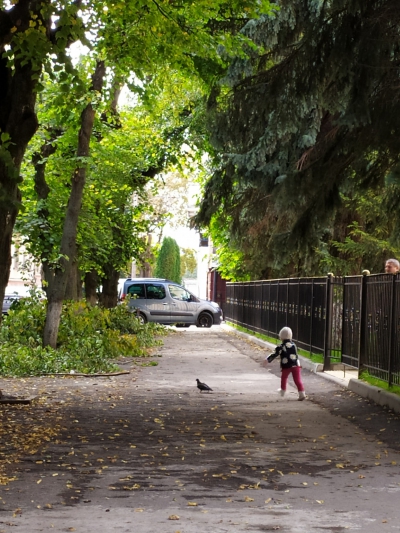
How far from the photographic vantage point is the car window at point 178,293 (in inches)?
1727

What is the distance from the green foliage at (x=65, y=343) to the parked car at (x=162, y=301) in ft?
47.1

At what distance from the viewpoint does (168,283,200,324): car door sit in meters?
44.0

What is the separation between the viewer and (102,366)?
20031 millimetres

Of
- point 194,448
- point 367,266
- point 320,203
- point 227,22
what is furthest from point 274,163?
point 194,448

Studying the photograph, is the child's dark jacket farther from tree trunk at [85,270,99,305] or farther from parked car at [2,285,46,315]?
tree trunk at [85,270,99,305]

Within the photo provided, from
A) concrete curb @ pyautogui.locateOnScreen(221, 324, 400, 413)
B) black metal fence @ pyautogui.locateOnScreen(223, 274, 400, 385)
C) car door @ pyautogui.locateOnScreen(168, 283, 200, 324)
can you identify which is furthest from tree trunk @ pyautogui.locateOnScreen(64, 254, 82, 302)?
car door @ pyautogui.locateOnScreen(168, 283, 200, 324)

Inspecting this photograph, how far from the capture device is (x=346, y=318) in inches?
720

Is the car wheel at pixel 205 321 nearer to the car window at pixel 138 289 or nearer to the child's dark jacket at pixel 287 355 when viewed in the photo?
the car window at pixel 138 289

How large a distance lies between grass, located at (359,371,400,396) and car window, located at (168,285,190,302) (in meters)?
27.7

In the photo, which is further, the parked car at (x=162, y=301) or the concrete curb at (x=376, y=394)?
the parked car at (x=162, y=301)

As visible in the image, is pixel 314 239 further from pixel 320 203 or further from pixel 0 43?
pixel 0 43

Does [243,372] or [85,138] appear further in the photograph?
[85,138]

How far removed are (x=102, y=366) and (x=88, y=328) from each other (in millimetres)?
4537

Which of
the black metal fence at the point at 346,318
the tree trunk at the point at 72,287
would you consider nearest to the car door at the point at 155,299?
the black metal fence at the point at 346,318
